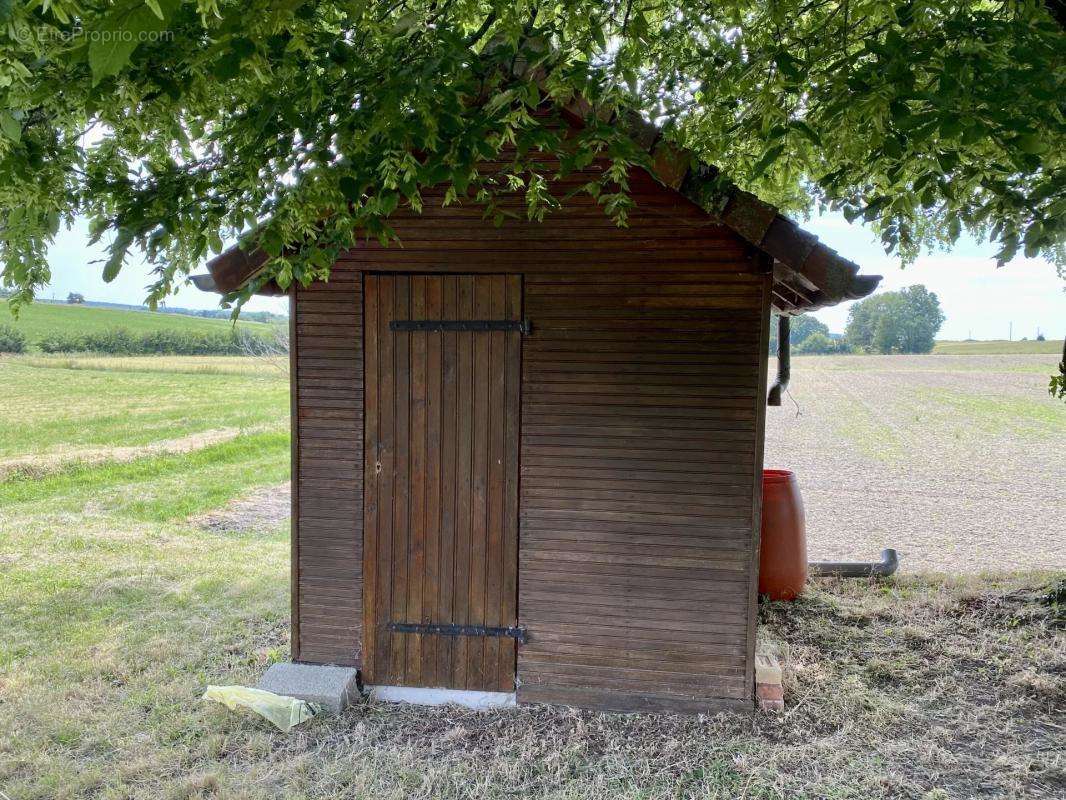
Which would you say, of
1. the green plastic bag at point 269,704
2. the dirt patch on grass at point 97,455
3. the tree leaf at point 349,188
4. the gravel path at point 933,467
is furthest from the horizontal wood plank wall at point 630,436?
the dirt patch on grass at point 97,455

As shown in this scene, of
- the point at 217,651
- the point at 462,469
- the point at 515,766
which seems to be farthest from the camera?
the point at 217,651

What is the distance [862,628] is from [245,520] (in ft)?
23.9

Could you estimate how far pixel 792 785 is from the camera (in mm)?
3291

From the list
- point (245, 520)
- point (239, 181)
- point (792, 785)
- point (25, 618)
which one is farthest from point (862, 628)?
point (245, 520)

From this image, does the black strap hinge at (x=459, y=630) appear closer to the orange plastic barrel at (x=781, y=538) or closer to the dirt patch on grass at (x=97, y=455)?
the orange plastic barrel at (x=781, y=538)

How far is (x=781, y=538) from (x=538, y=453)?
274cm

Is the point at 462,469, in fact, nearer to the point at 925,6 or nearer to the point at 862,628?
the point at 925,6

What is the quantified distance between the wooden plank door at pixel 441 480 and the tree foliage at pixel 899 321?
34.5 m

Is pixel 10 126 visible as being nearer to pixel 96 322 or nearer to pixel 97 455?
pixel 97 455

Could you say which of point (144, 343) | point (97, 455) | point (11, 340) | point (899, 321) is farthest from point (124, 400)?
point (899, 321)

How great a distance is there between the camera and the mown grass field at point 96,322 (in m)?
16.9

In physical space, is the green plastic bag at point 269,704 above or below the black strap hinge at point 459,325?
below

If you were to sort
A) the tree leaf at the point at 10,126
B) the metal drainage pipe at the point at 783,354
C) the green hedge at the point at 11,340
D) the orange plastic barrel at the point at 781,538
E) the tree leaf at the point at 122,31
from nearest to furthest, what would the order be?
the tree leaf at the point at 122,31, the tree leaf at the point at 10,126, the orange plastic barrel at the point at 781,538, the metal drainage pipe at the point at 783,354, the green hedge at the point at 11,340

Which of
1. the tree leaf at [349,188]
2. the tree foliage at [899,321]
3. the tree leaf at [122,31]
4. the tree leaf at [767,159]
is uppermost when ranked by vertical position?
the tree foliage at [899,321]
